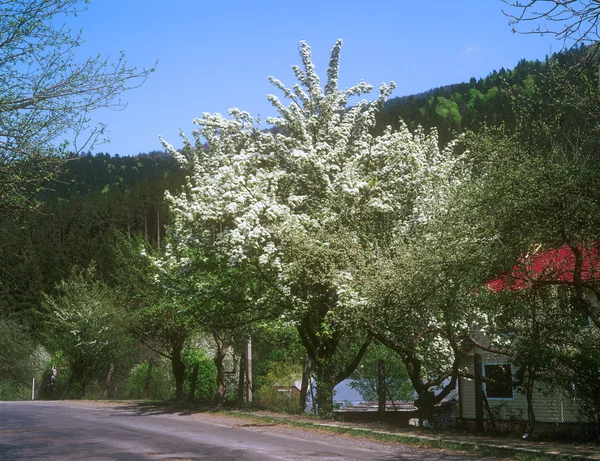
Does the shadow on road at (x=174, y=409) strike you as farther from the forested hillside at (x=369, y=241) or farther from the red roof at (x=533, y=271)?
the red roof at (x=533, y=271)

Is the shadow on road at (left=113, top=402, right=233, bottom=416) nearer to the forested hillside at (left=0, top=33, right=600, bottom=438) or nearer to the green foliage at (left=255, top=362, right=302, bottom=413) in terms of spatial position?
the forested hillside at (left=0, top=33, right=600, bottom=438)

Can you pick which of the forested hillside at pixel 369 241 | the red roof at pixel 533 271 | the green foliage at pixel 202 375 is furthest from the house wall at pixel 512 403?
the green foliage at pixel 202 375

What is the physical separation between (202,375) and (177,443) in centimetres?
1966

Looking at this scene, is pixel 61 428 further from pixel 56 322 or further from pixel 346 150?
pixel 56 322

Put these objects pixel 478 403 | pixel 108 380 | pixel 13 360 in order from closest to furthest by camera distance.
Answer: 1. pixel 478 403
2. pixel 108 380
3. pixel 13 360

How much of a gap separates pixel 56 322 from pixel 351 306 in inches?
1081

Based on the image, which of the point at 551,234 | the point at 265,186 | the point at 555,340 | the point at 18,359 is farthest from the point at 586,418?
the point at 18,359

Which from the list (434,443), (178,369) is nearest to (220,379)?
(178,369)

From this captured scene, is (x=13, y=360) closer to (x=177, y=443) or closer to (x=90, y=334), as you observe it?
(x=90, y=334)

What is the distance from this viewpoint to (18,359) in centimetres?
5128

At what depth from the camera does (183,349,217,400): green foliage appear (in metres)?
32.2

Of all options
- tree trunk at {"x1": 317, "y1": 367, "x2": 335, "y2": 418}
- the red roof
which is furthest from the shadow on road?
the red roof

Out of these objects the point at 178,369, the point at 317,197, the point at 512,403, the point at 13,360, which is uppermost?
the point at 317,197

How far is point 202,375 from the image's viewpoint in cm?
3250
